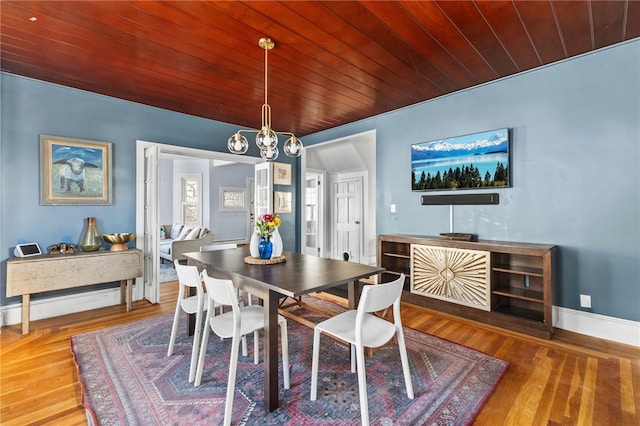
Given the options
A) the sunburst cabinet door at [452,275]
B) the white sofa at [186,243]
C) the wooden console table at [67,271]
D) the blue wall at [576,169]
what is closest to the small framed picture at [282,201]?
the white sofa at [186,243]

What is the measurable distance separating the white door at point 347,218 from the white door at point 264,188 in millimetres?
2001

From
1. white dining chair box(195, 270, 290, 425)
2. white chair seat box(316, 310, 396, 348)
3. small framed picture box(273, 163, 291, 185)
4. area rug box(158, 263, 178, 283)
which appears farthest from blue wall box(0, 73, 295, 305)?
white chair seat box(316, 310, 396, 348)

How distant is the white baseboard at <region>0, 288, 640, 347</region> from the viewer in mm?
2539

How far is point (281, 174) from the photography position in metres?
5.30

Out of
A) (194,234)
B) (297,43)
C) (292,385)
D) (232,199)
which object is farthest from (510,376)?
(232,199)

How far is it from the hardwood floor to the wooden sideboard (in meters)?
0.15

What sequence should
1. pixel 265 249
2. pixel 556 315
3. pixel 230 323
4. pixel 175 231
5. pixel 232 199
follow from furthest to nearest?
pixel 232 199 → pixel 175 231 → pixel 556 315 → pixel 265 249 → pixel 230 323

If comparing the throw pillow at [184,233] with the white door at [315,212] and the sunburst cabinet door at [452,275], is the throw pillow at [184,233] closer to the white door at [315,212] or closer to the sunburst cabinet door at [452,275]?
the white door at [315,212]

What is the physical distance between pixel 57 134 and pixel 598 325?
5.64 m

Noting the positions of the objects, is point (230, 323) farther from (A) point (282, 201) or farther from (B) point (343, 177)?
(B) point (343, 177)

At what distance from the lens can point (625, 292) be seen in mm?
2535

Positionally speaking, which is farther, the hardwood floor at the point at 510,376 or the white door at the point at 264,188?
the white door at the point at 264,188

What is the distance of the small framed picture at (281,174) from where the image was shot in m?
5.21

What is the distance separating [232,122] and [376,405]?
166 inches
